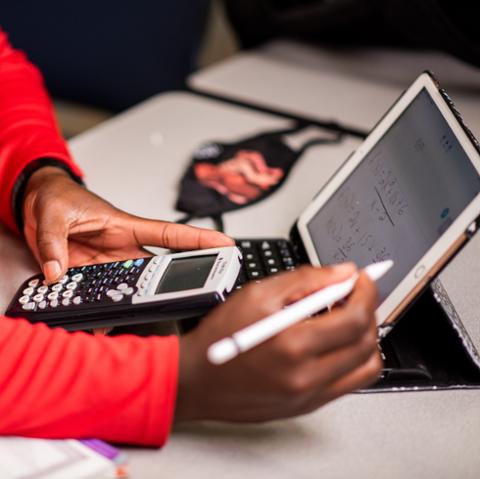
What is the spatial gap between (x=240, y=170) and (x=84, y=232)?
301mm

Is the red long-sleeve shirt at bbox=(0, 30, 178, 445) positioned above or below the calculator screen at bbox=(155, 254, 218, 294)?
below

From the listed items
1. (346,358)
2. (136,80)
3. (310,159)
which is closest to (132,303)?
(346,358)

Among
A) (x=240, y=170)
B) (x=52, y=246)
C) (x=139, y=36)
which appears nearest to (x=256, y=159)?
(x=240, y=170)

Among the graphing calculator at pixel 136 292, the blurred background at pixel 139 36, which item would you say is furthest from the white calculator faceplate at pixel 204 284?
the blurred background at pixel 139 36

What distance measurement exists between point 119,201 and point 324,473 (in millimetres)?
499

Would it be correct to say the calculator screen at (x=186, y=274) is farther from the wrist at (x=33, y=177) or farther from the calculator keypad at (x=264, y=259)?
the wrist at (x=33, y=177)

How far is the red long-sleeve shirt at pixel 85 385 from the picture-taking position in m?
0.50

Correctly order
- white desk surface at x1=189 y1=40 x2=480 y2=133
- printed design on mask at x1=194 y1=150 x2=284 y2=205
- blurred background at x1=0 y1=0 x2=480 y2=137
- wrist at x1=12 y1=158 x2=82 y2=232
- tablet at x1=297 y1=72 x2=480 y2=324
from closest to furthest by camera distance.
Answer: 1. tablet at x1=297 y1=72 x2=480 y2=324
2. wrist at x1=12 y1=158 x2=82 y2=232
3. printed design on mask at x1=194 y1=150 x2=284 y2=205
4. white desk surface at x1=189 y1=40 x2=480 y2=133
5. blurred background at x1=0 y1=0 x2=480 y2=137

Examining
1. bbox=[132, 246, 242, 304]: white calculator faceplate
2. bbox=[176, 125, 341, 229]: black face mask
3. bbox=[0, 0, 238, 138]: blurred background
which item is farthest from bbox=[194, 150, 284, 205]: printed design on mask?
bbox=[0, 0, 238, 138]: blurred background

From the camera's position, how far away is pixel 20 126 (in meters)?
0.89

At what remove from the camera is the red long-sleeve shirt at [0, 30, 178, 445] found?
50 centimetres

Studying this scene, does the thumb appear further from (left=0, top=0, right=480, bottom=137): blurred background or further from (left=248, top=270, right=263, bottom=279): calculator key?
(left=0, top=0, right=480, bottom=137): blurred background

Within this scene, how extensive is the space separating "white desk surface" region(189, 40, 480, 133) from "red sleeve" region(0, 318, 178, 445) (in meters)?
0.69

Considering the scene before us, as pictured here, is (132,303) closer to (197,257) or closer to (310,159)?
(197,257)
